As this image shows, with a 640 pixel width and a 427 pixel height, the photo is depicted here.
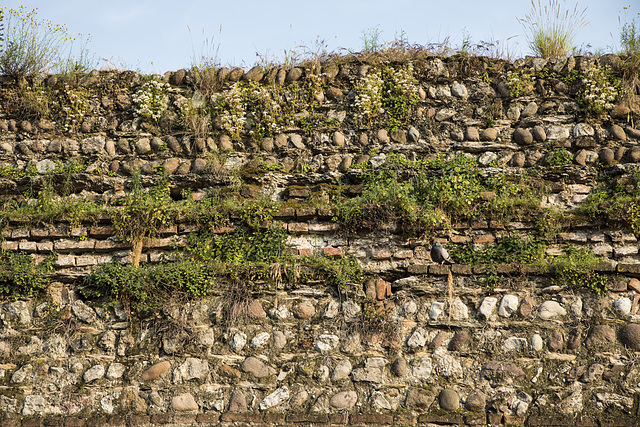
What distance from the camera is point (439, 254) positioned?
16.9 feet

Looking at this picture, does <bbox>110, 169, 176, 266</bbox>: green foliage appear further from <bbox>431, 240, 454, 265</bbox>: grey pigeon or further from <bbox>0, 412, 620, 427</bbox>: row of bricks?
<bbox>431, 240, 454, 265</bbox>: grey pigeon

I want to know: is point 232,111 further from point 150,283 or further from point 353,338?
point 353,338

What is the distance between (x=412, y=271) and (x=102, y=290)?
113 inches

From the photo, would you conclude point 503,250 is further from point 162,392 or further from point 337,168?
point 162,392

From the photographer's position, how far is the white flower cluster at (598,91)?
618 cm

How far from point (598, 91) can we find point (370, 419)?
4492 mm

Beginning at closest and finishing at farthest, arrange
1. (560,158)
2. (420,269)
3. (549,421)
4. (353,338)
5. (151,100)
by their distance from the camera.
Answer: (549,421), (353,338), (420,269), (560,158), (151,100)

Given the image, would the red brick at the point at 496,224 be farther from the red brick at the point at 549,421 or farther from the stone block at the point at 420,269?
the red brick at the point at 549,421

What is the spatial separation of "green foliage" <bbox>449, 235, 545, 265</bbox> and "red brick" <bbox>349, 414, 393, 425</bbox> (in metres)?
1.64

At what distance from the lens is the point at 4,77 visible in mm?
6855

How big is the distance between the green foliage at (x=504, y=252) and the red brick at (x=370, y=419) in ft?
5.39

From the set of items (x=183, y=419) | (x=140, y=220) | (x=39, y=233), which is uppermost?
(x=140, y=220)

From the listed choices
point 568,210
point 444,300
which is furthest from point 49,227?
point 568,210

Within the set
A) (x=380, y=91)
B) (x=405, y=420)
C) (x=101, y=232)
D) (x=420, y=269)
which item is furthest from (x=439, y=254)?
(x=101, y=232)
